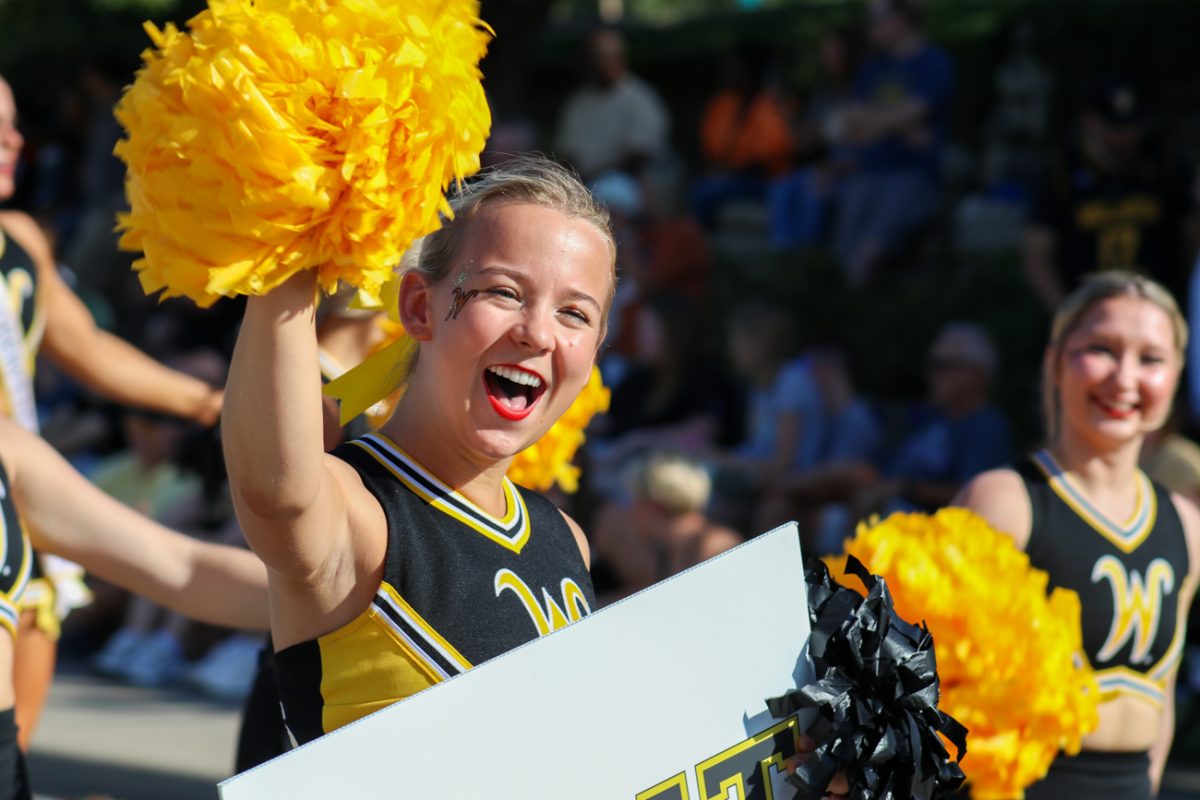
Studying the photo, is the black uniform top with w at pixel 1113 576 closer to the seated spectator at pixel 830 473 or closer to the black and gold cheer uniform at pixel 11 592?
the black and gold cheer uniform at pixel 11 592

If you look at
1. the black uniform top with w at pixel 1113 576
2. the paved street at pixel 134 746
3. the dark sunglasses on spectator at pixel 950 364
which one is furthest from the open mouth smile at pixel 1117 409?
the dark sunglasses on spectator at pixel 950 364

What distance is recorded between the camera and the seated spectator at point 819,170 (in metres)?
9.45

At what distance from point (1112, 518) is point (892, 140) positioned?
5536 mm

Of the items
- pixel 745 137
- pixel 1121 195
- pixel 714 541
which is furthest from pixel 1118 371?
pixel 745 137

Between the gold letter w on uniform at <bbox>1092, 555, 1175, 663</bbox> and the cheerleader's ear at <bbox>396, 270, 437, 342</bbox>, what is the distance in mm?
1910

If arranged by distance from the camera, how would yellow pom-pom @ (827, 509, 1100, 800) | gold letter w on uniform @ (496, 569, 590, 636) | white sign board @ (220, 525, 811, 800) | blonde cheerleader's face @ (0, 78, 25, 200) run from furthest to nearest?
blonde cheerleader's face @ (0, 78, 25, 200) → yellow pom-pom @ (827, 509, 1100, 800) → gold letter w on uniform @ (496, 569, 590, 636) → white sign board @ (220, 525, 811, 800)

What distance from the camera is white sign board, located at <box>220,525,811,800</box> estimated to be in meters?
1.69

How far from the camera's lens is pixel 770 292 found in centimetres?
921

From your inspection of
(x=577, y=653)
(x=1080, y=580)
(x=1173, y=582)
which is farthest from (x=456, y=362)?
(x=1173, y=582)

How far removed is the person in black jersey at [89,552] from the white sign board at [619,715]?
0.89m

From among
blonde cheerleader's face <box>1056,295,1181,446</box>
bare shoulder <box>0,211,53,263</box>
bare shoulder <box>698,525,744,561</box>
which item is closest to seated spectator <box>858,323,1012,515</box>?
bare shoulder <box>698,525,744,561</box>

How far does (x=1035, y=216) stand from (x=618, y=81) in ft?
13.5

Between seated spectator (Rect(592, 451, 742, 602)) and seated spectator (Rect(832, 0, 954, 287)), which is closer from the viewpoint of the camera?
seated spectator (Rect(592, 451, 742, 602))

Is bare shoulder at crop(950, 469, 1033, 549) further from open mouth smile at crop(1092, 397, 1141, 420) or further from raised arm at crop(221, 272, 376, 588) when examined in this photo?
raised arm at crop(221, 272, 376, 588)
